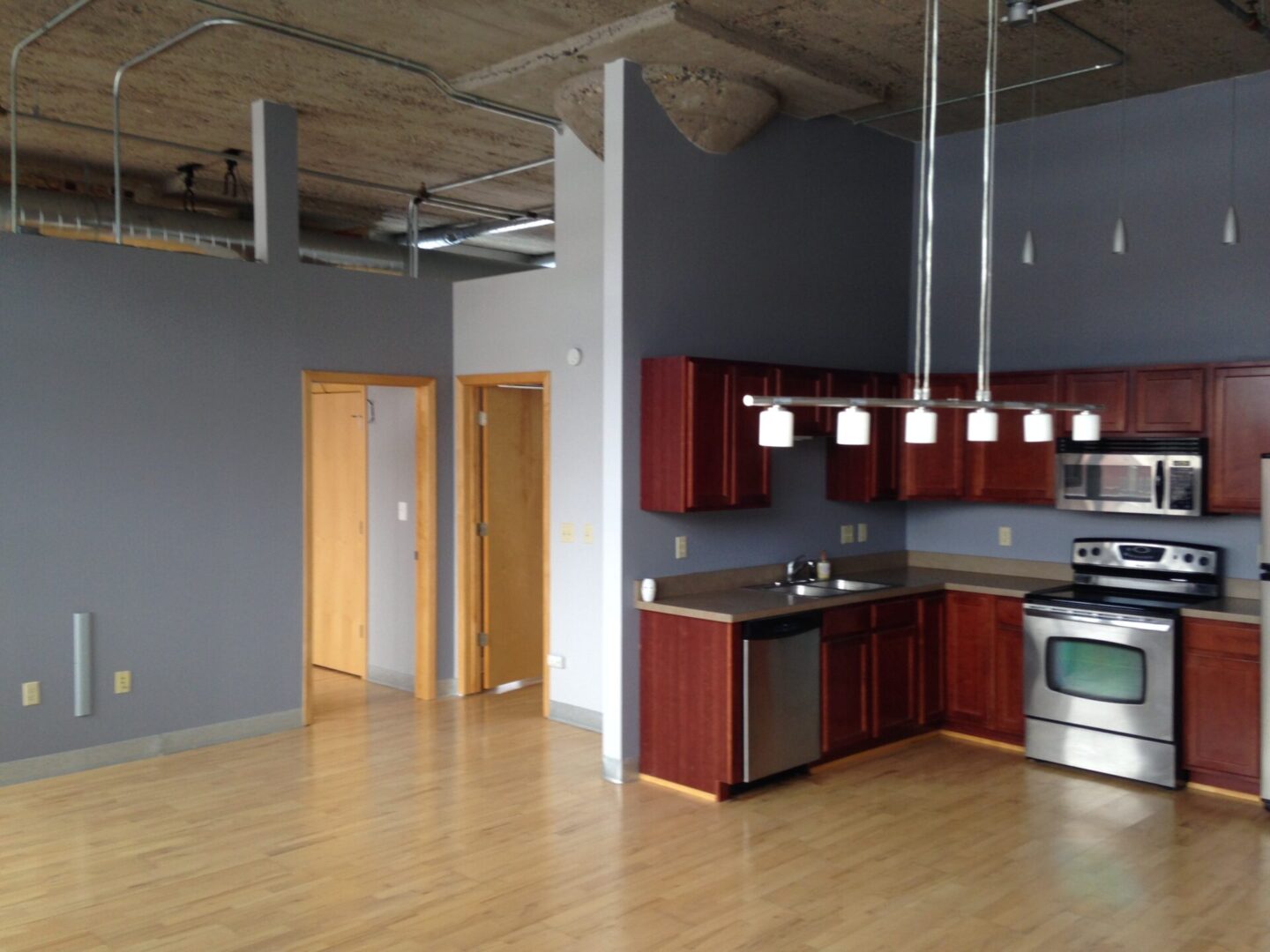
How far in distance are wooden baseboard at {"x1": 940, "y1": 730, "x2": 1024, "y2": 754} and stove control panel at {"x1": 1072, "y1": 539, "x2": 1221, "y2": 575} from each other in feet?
3.43

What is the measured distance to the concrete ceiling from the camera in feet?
15.5

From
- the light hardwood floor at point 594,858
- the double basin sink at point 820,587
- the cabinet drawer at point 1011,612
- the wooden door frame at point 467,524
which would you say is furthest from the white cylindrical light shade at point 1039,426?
the wooden door frame at point 467,524

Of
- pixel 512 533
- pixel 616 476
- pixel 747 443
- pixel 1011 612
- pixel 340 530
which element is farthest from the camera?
pixel 340 530

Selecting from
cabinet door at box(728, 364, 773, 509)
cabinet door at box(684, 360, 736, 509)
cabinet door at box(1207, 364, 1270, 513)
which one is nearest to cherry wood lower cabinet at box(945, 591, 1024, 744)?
Answer: cabinet door at box(1207, 364, 1270, 513)

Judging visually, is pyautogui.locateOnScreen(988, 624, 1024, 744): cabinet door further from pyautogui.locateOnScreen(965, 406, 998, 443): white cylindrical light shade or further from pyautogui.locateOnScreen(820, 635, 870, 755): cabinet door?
pyautogui.locateOnScreen(965, 406, 998, 443): white cylindrical light shade

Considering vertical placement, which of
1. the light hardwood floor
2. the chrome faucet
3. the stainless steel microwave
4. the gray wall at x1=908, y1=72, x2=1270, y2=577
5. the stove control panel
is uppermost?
the gray wall at x1=908, y1=72, x2=1270, y2=577

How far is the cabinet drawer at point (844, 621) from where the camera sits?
207 inches

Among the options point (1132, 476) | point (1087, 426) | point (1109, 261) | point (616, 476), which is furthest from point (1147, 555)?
point (616, 476)

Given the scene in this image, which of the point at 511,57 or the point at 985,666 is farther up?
the point at 511,57

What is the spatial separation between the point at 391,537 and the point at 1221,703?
4.93 metres

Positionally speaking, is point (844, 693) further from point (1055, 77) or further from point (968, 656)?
point (1055, 77)

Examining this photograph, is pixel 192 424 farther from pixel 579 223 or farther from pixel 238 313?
pixel 579 223

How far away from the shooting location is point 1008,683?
567cm

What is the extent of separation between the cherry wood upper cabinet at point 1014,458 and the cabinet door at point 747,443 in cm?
141
